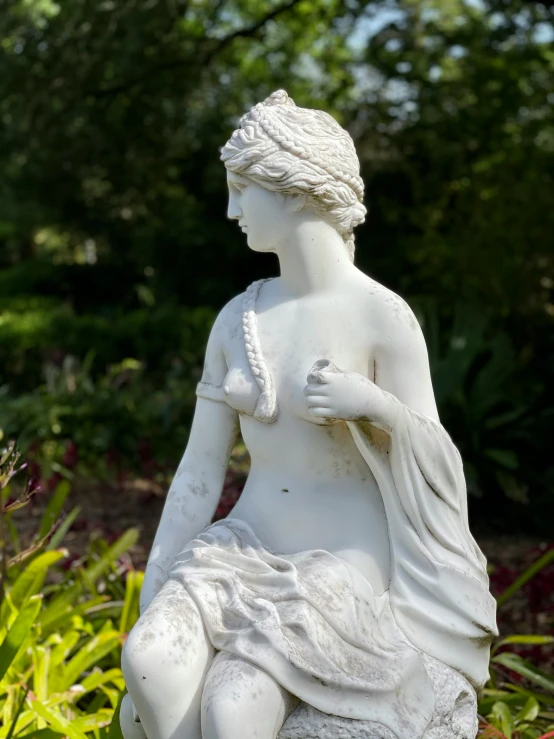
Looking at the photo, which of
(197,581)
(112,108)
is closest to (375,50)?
(112,108)

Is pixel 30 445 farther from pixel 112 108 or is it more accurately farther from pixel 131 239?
pixel 131 239

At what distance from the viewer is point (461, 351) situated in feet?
20.3

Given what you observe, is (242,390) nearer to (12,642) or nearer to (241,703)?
(241,703)

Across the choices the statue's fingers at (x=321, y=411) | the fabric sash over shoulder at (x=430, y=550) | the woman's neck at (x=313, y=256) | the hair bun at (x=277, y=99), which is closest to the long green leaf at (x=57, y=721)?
the fabric sash over shoulder at (x=430, y=550)

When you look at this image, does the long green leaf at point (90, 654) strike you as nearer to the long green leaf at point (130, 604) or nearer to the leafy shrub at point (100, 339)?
the long green leaf at point (130, 604)

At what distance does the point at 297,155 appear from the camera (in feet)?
7.18

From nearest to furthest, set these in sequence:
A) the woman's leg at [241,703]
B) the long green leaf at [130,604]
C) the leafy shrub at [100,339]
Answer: the woman's leg at [241,703] → the long green leaf at [130,604] → the leafy shrub at [100,339]

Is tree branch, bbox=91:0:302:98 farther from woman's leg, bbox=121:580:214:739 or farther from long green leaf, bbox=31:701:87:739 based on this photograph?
woman's leg, bbox=121:580:214:739

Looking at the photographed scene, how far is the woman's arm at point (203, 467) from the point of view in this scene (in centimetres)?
234

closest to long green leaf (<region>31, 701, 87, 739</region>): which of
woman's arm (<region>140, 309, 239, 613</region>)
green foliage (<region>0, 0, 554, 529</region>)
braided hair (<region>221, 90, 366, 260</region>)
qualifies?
woman's arm (<region>140, 309, 239, 613</region>)

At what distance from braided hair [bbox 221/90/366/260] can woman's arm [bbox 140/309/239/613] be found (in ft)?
1.24

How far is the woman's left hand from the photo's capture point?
2051 millimetres

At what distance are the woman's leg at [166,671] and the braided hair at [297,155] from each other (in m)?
0.96

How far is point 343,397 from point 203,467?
1.59 ft
